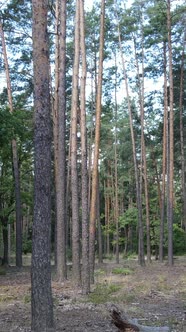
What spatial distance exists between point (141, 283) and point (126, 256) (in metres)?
24.9

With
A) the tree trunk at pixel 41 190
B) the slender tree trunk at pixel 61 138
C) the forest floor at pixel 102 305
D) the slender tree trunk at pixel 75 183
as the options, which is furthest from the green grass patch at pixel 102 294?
the tree trunk at pixel 41 190

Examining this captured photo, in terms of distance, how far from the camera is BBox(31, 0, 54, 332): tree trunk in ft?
22.1

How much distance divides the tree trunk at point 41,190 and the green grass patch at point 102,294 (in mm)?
3806

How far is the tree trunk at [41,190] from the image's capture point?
673 centimetres

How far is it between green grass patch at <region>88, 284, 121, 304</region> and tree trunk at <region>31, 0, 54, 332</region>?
12.5 ft

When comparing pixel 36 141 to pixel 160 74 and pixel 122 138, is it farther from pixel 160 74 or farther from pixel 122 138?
pixel 122 138

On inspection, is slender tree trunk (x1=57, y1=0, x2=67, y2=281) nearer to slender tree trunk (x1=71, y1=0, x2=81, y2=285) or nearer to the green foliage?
slender tree trunk (x1=71, y1=0, x2=81, y2=285)

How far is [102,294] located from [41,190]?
5.62 metres

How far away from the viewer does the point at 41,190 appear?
269 inches

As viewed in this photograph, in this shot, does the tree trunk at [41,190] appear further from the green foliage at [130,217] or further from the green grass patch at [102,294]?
the green foliage at [130,217]

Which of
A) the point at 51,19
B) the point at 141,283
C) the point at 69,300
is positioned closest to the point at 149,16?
the point at 51,19

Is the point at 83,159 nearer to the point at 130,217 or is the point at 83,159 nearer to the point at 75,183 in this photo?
the point at 75,183

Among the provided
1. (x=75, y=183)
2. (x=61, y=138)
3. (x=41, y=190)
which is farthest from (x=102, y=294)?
(x=41, y=190)

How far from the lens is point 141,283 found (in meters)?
14.3
